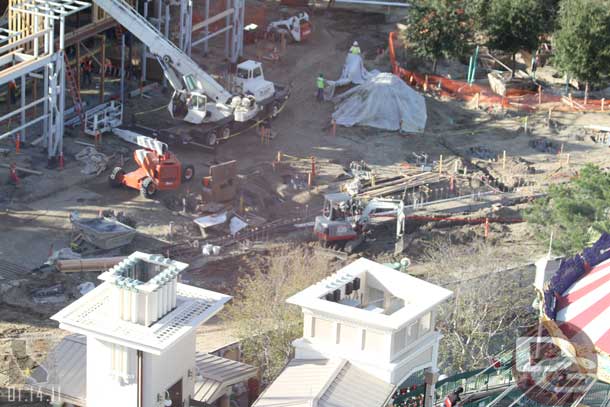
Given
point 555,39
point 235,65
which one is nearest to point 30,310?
point 235,65

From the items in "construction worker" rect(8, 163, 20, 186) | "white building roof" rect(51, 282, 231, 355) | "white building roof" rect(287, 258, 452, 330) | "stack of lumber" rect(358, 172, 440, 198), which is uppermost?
"white building roof" rect(287, 258, 452, 330)

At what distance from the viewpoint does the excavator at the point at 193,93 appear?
6172 centimetres

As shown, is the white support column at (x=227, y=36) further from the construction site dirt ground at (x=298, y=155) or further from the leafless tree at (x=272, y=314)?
the leafless tree at (x=272, y=314)

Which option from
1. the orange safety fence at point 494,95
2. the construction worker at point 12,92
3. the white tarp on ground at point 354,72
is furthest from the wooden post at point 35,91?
the orange safety fence at point 494,95

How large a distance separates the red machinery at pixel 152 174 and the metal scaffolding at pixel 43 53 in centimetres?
342

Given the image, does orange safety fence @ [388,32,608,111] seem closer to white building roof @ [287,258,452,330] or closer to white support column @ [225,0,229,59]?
white support column @ [225,0,229,59]

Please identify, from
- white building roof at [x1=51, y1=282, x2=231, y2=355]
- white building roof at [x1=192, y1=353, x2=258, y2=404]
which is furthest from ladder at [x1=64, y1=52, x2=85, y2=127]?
white building roof at [x1=51, y1=282, x2=231, y2=355]

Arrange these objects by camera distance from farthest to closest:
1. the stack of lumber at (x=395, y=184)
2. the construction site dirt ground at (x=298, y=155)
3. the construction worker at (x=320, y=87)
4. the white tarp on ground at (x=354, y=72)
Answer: the white tarp on ground at (x=354, y=72) → the construction worker at (x=320, y=87) → the stack of lumber at (x=395, y=184) → the construction site dirt ground at (x=298, y=155)

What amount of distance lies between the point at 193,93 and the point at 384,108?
9.39 metres

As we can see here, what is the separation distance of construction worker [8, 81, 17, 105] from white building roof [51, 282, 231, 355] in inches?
1088

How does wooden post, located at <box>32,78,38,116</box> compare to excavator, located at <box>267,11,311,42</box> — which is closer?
wooden post, located at <box>32,78,38,116</box>

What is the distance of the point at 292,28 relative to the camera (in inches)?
3024

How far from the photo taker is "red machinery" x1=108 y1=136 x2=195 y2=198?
5616 cm

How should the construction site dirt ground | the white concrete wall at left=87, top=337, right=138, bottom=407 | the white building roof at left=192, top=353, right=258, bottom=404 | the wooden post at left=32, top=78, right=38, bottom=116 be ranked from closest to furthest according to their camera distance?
the white concrete wall at left=87, top=337, right=138, bottom=407 < the white building roof at left=192, top=353, right=258, bottom=404 < the construction site dirt ground < the wooden post at left=32, top=78, right=38, bottom=116
